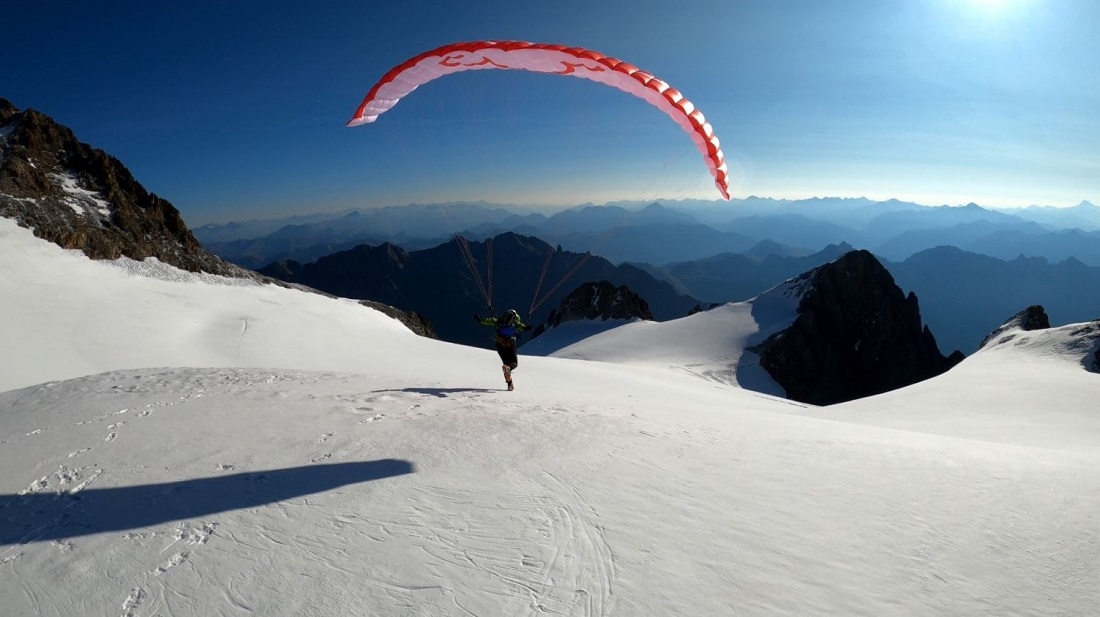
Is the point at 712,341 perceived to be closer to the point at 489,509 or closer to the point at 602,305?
the point at 602,305

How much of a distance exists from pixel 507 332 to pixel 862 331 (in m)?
74.2

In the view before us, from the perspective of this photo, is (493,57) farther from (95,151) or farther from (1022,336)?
(1022,336)

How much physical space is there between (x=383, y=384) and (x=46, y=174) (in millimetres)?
41603

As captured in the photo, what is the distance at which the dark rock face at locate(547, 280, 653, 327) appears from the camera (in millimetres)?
73938

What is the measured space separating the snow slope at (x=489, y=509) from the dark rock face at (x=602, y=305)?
63.0 m

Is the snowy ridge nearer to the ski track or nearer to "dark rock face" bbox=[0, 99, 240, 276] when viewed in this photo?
"dark rock face" bbox=[0, 99, 240, 276]

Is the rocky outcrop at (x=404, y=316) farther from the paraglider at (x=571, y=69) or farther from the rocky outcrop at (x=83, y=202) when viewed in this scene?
the paraglider at (x=571, y=69)

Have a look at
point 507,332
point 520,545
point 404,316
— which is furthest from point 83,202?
point 520,545

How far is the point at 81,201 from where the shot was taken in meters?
34.7

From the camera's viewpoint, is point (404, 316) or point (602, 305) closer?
point (404, 316)

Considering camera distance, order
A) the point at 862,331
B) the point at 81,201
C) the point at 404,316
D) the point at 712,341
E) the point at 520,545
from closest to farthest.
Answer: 1. the point at 520,545
2. the point at 81,201
3. the point at 404,316
4. the point at 712,341
5. the point at 862,331

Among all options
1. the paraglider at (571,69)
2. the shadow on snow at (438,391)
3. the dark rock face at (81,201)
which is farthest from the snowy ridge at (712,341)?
the shadow on snow at (438,391)

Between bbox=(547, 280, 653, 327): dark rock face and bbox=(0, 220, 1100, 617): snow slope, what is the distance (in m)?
63.0

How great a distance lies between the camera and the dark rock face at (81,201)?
2920cm
